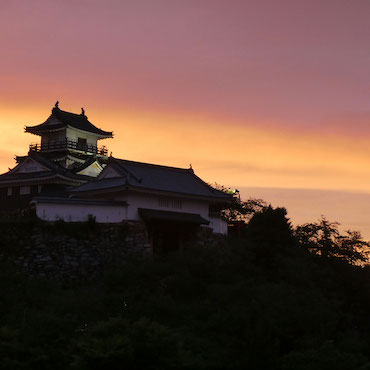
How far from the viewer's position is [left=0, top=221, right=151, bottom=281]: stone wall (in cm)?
3753

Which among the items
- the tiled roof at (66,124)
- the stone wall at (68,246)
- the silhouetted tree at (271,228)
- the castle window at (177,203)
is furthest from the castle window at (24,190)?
the silhouetted tree at (271,228)

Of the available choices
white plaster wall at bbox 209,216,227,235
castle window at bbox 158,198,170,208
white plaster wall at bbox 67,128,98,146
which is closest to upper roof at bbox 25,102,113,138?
white plaster wall at bbox 67,128,98,146

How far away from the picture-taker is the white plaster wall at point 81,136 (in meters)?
70.7

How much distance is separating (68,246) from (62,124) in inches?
1293

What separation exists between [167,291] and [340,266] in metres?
12.8

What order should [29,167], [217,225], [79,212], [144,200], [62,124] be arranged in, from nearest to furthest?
1. [79,212]
2. [144,200]
3. [217,225]
4. [29,167]
5. [62,124]

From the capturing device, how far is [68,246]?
38906mm

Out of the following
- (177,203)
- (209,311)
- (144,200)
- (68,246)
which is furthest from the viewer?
(177,203)

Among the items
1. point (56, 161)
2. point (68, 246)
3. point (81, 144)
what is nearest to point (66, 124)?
point (81, 144)

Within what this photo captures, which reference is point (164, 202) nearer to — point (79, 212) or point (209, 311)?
point (79, 212)

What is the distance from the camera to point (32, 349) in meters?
25.3

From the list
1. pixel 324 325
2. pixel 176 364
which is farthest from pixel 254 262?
pixel 176 364

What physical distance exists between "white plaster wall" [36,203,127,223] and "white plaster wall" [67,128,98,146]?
102ft

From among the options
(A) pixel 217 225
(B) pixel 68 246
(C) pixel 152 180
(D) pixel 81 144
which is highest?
(D) pixel 81 144
